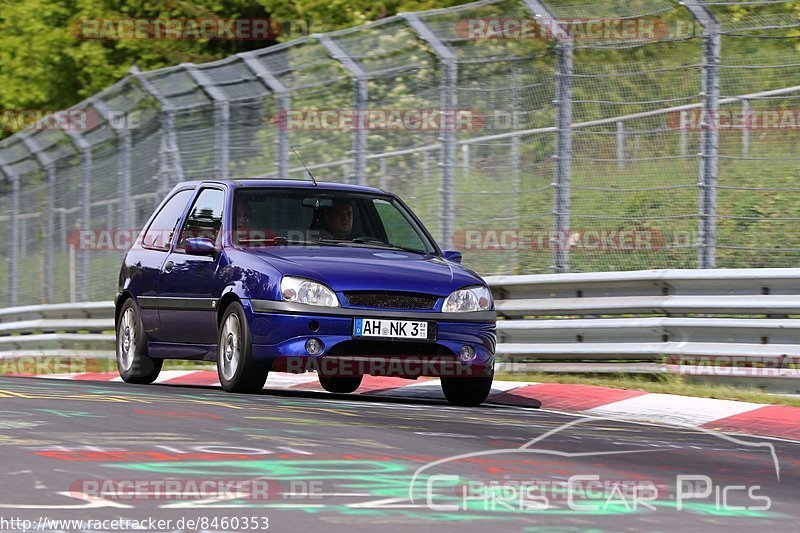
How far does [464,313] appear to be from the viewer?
1088 cm

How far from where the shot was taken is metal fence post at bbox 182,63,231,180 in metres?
17.3

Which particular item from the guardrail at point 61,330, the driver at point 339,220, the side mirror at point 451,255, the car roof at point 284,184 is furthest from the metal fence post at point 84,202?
the side mirror at point 451,255

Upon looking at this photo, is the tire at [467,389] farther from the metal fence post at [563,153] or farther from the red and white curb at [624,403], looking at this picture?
the metal fence post at [563,153]

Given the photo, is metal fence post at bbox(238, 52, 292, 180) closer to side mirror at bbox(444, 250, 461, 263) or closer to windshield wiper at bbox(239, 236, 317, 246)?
side mirror at bbox(444, 250, 461, 263)

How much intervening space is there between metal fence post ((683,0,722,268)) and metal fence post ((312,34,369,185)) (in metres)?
4.07

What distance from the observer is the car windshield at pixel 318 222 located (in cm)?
1152

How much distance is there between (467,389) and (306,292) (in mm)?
1474

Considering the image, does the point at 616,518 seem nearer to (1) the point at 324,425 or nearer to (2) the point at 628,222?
(1) the point at 324,425

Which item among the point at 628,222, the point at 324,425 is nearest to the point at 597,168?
the point at 628,222

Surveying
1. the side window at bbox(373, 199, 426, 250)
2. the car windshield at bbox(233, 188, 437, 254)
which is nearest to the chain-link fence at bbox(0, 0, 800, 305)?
the side window at bbox(373, 199, 426, 250)

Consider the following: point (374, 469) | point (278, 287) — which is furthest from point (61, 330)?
point (374, 469)

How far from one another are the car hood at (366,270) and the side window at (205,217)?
0.86m

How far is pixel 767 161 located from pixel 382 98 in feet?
15.3

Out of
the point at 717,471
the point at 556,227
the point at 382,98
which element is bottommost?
the point at 717,471
